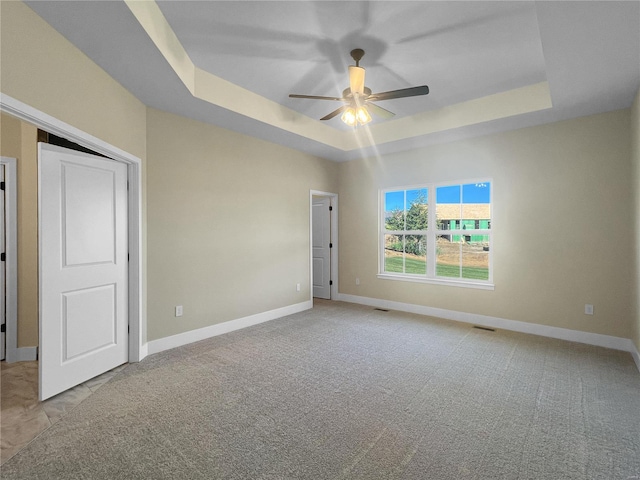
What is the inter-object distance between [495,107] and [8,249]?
18.8ft

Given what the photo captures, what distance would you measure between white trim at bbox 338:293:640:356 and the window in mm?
475

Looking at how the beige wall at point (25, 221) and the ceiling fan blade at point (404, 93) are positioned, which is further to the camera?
the beige wall at point (25, 221)

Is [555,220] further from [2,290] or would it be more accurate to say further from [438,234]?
[2,290]

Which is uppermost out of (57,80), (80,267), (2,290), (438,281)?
(57,80)

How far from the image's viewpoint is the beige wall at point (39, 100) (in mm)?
1859

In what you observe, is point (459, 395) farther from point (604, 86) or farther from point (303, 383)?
point (604, 86)

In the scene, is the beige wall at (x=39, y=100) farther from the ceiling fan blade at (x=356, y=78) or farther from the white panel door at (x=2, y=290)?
the ceiling fan blade at (x=356, y=78)

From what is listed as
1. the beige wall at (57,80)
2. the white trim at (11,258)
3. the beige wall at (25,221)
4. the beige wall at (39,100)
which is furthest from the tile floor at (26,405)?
the beige wall at (57,80)

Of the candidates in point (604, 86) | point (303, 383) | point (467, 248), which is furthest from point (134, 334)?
point (604, 86)

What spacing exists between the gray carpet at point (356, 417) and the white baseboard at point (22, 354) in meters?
1.16

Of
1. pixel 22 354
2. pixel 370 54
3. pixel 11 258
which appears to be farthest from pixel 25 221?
pixel 370 54

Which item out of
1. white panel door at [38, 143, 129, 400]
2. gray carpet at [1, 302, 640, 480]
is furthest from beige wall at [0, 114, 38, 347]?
gray carpet at [1, 302, 640, 480]

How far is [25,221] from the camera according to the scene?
3.27 meters

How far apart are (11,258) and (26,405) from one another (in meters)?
1.63
